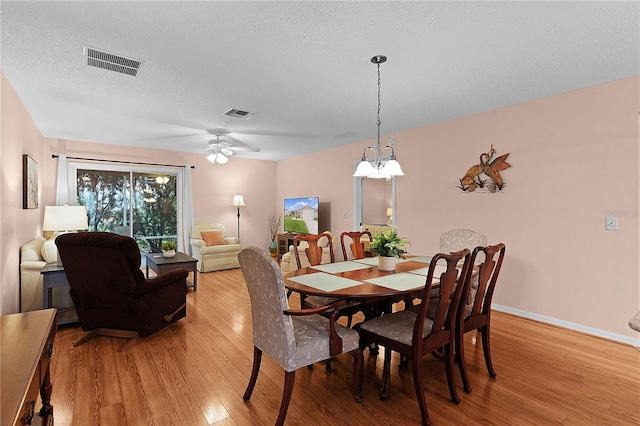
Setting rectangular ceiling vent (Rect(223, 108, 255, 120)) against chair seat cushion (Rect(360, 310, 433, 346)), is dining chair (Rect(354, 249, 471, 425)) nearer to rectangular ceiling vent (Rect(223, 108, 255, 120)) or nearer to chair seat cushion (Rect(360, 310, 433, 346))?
chair seat cushion (Rect(360, 310, 433, 346))

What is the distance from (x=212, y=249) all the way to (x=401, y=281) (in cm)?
462

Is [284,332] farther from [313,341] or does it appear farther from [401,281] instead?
[401,281]

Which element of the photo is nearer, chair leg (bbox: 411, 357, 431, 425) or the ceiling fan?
chair leg (bbox: 411, 357, 431, 425)

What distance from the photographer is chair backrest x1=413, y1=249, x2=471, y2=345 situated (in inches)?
72.0

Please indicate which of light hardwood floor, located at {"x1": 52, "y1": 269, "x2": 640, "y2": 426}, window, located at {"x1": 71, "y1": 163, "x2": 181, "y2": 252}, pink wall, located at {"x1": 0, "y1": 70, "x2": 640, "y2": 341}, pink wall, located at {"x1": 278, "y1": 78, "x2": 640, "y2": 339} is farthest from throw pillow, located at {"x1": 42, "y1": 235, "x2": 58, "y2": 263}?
pink wall, located at {"x1": 278, "y1": 78, "x2": 640, "y2": 339}

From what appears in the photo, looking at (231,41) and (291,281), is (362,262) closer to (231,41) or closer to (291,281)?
(291,281)

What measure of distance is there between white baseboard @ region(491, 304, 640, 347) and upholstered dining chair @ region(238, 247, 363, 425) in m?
2.56

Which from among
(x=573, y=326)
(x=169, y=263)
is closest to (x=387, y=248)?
(x=573, y=326)

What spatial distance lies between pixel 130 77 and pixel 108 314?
7.13 ft

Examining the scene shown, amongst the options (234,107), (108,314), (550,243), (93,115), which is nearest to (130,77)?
(234,107)

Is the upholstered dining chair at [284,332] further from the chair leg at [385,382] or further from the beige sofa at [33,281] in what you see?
the beige sofa at [33,281]

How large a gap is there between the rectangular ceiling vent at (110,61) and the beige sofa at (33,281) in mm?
2311

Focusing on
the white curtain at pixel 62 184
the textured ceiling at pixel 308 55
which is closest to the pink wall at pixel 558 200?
the textured ceiling at pixel 308 55

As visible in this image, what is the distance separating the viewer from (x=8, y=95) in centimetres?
306
